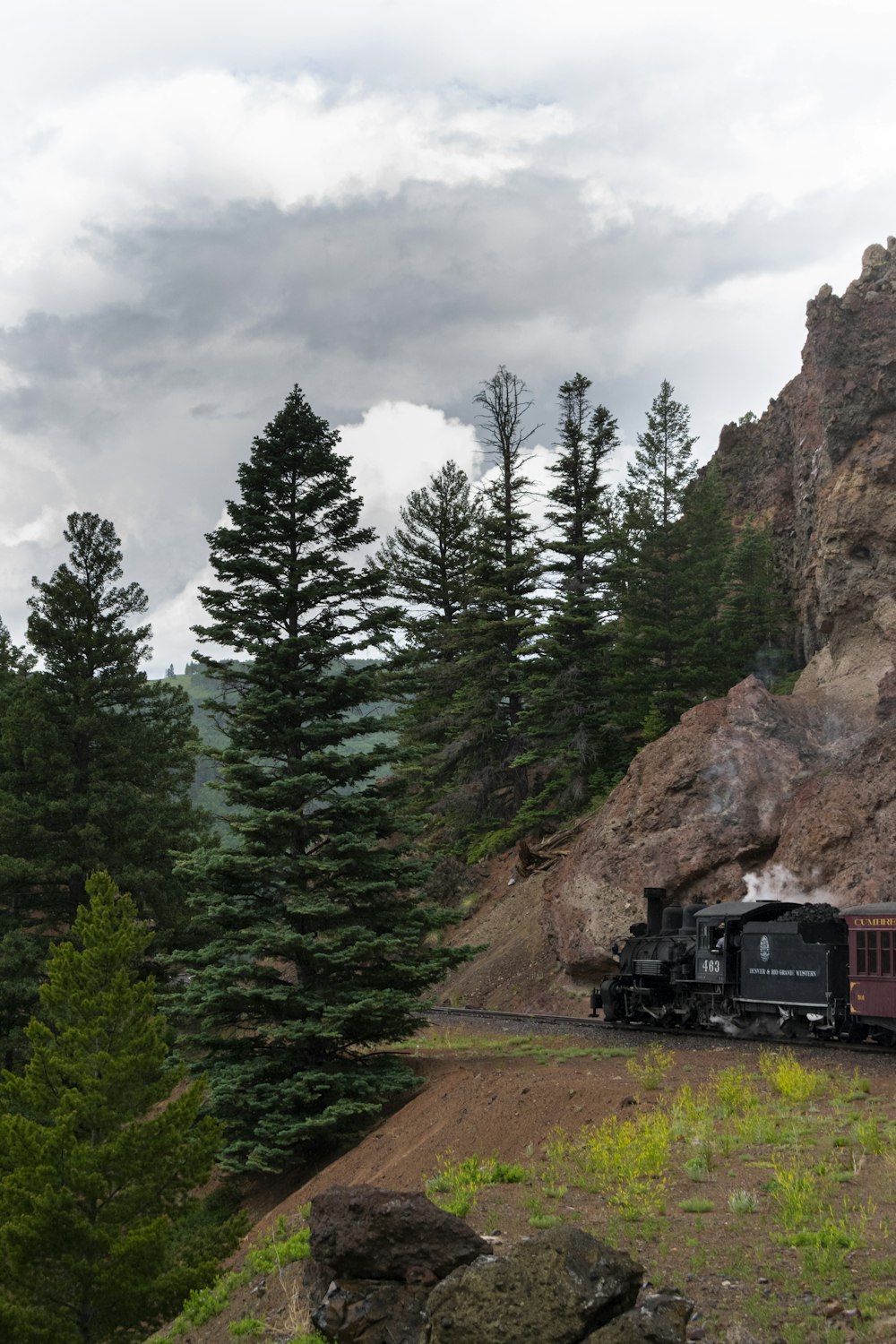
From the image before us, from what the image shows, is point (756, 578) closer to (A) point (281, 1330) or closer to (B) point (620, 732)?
(B) point (620, 732)

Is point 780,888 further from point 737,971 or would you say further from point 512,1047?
point 512,1047

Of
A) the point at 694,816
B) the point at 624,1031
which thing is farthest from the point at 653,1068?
the point at 694,816

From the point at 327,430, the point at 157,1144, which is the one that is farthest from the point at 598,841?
the point at 157,1144

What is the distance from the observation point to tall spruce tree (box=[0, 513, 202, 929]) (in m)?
29.7

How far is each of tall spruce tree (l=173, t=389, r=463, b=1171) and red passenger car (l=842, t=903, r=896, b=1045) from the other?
25.7 ft

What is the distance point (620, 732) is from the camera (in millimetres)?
41094

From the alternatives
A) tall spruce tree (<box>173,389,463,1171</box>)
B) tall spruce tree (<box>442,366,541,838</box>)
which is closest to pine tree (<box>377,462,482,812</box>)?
tall spruce tree (<box>442,366,541,838</box>)

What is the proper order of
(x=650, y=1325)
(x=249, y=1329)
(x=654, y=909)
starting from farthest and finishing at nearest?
(x=654, y=909), (x=249, y=1329), (x=650, y=1325)

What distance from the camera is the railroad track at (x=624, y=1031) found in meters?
21.1

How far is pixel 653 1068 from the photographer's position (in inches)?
753

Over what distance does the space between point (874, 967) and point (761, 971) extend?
120 inches

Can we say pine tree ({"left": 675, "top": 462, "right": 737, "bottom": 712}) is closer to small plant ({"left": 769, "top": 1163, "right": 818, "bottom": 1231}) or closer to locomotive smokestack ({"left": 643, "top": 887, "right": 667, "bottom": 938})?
locomotive smokestack ({"left": 643, "top": 887, "right": 667, "bottom": 938})

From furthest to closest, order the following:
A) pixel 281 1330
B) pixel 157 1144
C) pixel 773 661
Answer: pixel 773 661 → pixel 157 1144 → pixel 281 1330

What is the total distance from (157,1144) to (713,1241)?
9.29 metres
